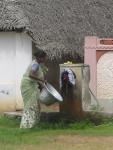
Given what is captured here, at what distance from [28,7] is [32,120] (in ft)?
18.3

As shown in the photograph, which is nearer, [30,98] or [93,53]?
[30,98]

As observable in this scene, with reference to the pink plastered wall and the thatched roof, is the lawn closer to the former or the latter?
the pink plastered wall

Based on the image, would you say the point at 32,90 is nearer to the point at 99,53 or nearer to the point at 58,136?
the point at 58,136

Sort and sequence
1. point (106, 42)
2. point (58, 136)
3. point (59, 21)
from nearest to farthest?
point (58, 136) → point (106, 42) → point (59, 21)

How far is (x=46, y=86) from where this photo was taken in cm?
1347

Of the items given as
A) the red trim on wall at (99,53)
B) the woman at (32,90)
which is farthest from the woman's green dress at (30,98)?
the red trim on wall at (99,53)

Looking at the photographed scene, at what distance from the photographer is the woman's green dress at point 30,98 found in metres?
13.4

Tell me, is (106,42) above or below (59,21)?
below

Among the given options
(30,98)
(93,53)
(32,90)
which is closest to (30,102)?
(30,98)

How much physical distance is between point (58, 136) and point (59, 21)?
21.7 ft

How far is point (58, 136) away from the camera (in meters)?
12.7

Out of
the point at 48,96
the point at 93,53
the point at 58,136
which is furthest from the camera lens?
the point at 93,53

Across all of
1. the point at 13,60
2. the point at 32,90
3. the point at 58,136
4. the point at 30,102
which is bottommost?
the point at 58,136

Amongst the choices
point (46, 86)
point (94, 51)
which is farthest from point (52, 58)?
point (46, 86)
